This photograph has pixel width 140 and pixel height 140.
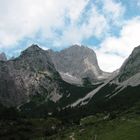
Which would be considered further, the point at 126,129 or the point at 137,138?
the point at 126,129

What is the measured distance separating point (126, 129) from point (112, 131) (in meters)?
7.60

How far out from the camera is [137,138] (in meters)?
168

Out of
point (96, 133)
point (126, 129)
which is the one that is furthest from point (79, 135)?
point (126, 129)

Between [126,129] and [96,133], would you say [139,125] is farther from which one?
[96,133]

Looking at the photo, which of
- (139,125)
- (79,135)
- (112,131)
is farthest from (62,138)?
(139,125)

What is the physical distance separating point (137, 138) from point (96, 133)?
35.6m

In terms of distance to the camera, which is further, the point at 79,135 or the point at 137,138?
the point at 79,135

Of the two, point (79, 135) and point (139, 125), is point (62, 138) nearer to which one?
point (79, 135)

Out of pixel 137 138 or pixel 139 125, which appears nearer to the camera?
pixel 137 138

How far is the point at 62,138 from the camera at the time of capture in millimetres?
198625

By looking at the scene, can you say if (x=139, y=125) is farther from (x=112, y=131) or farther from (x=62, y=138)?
(x=62, y=138)

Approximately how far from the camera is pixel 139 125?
19812cm

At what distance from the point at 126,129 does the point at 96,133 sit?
1693 centimetres

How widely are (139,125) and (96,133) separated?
2368 cm
